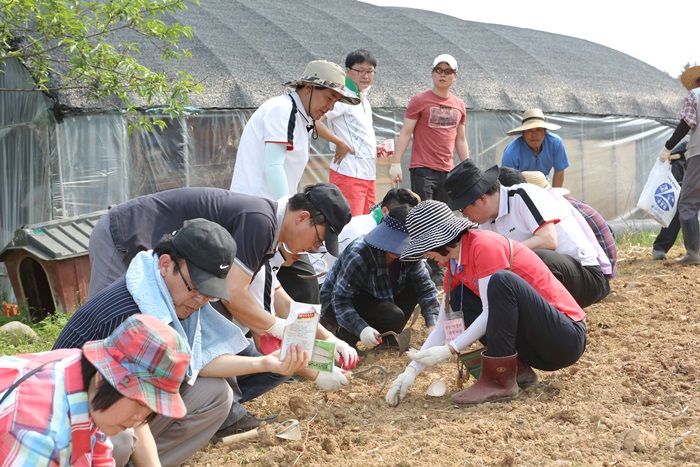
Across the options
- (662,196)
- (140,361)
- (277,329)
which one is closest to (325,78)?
(277,329)

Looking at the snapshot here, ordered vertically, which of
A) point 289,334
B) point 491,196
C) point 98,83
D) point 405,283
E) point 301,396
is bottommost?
point 301,396

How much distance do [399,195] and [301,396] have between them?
145 centimetres

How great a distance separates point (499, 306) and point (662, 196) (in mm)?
4659

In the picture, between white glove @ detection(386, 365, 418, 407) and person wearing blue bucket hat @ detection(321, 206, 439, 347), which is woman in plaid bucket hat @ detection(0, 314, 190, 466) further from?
person wearing blue bucket hat @ detection(321, 206, 439, 347)

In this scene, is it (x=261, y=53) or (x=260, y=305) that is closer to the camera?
(x=260, y=305)

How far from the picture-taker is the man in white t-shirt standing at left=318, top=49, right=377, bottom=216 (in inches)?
251

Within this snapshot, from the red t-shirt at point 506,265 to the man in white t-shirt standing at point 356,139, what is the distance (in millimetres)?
2536

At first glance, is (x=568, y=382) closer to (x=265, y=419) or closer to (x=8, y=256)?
(x=265, y=419)

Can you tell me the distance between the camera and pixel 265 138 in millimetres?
4492

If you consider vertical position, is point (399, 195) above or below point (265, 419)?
above

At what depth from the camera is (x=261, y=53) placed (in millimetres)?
9852

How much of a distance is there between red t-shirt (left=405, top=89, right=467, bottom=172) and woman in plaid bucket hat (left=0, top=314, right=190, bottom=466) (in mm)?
5207

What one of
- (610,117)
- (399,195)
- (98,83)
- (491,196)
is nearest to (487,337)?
(491,196)

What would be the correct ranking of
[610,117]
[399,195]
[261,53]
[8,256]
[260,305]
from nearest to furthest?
[260,305], [399,195], [8,256], [261,53], [610,117]
